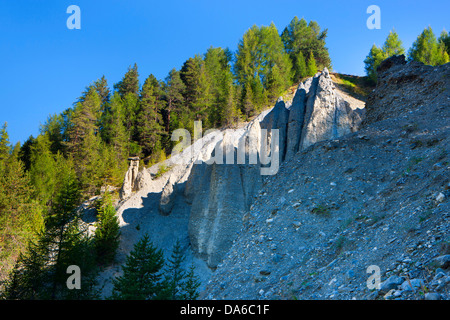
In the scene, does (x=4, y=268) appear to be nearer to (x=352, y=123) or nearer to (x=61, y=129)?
(x=352, y=123)

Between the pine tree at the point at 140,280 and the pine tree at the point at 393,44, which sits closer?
the pine tree at the point at 140,280

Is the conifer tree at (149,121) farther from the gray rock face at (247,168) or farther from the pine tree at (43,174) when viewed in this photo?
the gray rock face at (247,168)

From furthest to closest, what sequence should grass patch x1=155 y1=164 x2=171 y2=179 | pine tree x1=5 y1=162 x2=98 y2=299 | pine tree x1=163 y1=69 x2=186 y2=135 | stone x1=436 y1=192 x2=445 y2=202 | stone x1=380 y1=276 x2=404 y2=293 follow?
pine tree x1=163 y1=69 x2=186 y2=135 → grass patch x1=155 y1=164 x2=171 y2=179 → pine tree x1=5 y1=162 x2=98 y2=299 → stone x1=436 y1=192 x2=445 y2=202 → stone x1=380 y1=276 x2=404 y2=293

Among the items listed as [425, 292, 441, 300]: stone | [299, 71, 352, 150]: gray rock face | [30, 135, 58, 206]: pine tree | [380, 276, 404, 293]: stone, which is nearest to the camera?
[425, 292, 441, 300]: stone

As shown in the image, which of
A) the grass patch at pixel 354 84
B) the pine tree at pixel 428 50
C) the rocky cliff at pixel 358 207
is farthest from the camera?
the grass patch at pixel 354 84

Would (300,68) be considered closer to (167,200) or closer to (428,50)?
(428,50)

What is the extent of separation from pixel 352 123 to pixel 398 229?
98.0 ft

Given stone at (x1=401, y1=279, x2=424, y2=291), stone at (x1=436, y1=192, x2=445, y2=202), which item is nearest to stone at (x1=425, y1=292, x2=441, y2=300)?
stone at (x1=401, y1=279, x2=424, y2=291)

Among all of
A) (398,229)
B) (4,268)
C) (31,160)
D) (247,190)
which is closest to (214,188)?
(247,190)

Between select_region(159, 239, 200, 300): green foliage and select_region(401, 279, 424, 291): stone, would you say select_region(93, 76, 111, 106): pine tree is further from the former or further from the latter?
select_region(401, 279, 424, 291): stone

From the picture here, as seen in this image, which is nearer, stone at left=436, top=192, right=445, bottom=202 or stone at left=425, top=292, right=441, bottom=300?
stone at left=425, top=292, right=441, bottom=300

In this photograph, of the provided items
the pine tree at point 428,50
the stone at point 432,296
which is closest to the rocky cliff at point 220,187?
the stone at point 432,296

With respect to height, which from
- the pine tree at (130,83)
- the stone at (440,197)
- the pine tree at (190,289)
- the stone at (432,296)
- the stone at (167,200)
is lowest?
the pine tree at (190,289)

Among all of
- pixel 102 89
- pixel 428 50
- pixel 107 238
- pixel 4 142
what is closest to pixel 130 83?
pixel 102 89
